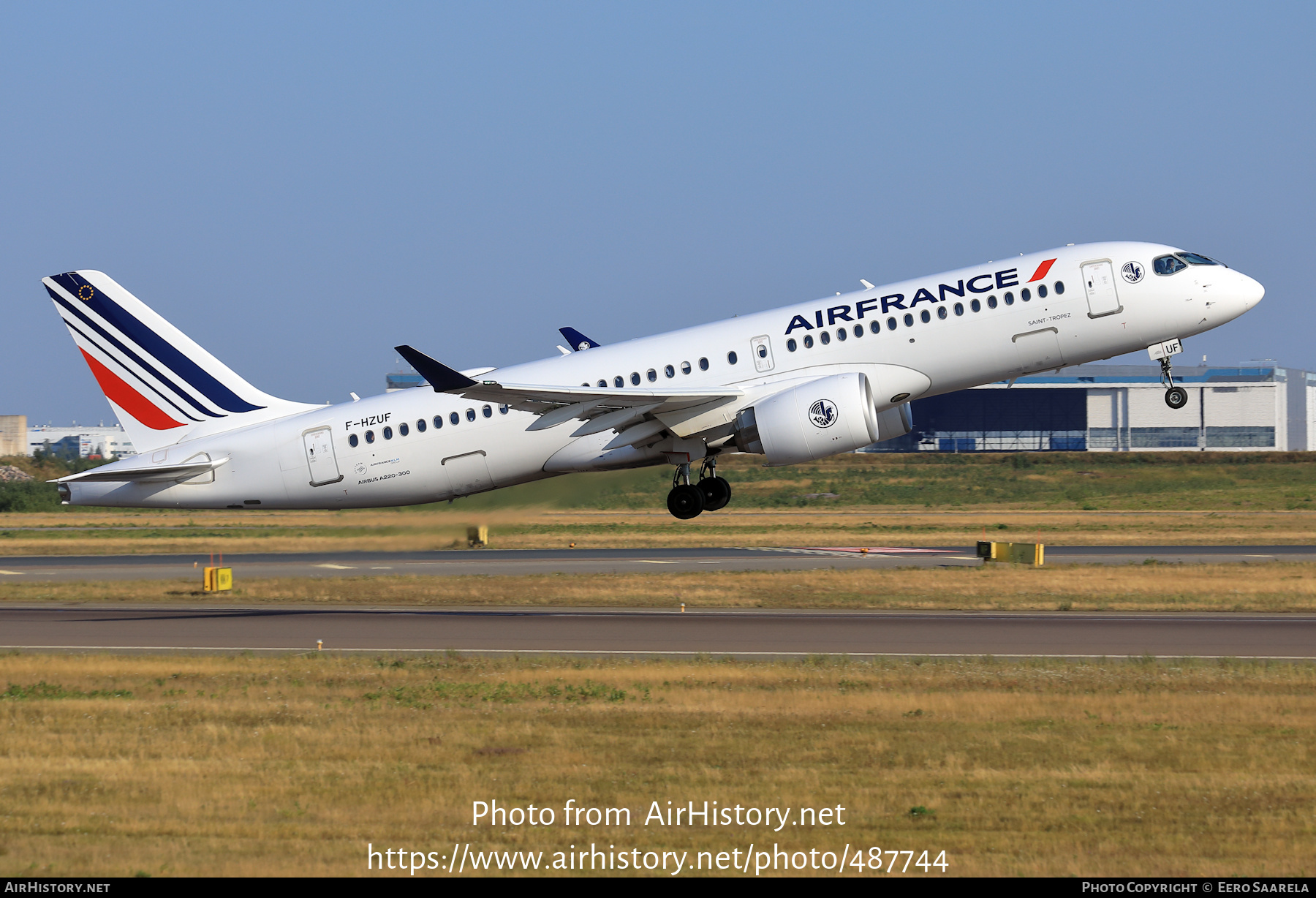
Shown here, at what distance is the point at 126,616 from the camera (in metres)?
41.2

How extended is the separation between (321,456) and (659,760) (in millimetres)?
18436

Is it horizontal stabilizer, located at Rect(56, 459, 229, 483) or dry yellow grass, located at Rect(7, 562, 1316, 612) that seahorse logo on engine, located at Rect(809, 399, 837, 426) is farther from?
horizontal stabilizer, located at Rect(56, 459, 229, 483)

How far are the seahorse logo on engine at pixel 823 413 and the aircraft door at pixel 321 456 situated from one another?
43.0 feet

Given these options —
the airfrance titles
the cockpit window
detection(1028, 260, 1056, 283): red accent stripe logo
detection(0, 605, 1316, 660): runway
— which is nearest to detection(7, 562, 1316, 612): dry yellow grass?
detection(0, 605, 1316, 660): runway

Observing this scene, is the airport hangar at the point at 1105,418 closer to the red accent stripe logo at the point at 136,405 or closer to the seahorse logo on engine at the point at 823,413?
the red accent stripe logo at the point at 136,405

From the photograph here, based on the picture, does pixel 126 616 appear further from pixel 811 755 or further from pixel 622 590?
pixel 811 755

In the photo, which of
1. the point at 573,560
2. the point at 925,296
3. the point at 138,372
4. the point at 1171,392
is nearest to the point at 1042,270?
the point at 925,296

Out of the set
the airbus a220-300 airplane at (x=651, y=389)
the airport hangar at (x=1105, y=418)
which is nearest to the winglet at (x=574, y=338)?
the airbus a220-300 airplane at (x=651, y=389)

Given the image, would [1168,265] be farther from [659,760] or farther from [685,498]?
[659,760]

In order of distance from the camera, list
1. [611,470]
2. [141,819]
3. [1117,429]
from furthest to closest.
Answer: [1117,429] < [611,470] < [141,819]

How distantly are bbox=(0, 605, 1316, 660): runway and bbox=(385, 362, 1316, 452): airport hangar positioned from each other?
116844mm

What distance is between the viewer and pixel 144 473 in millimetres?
35781
